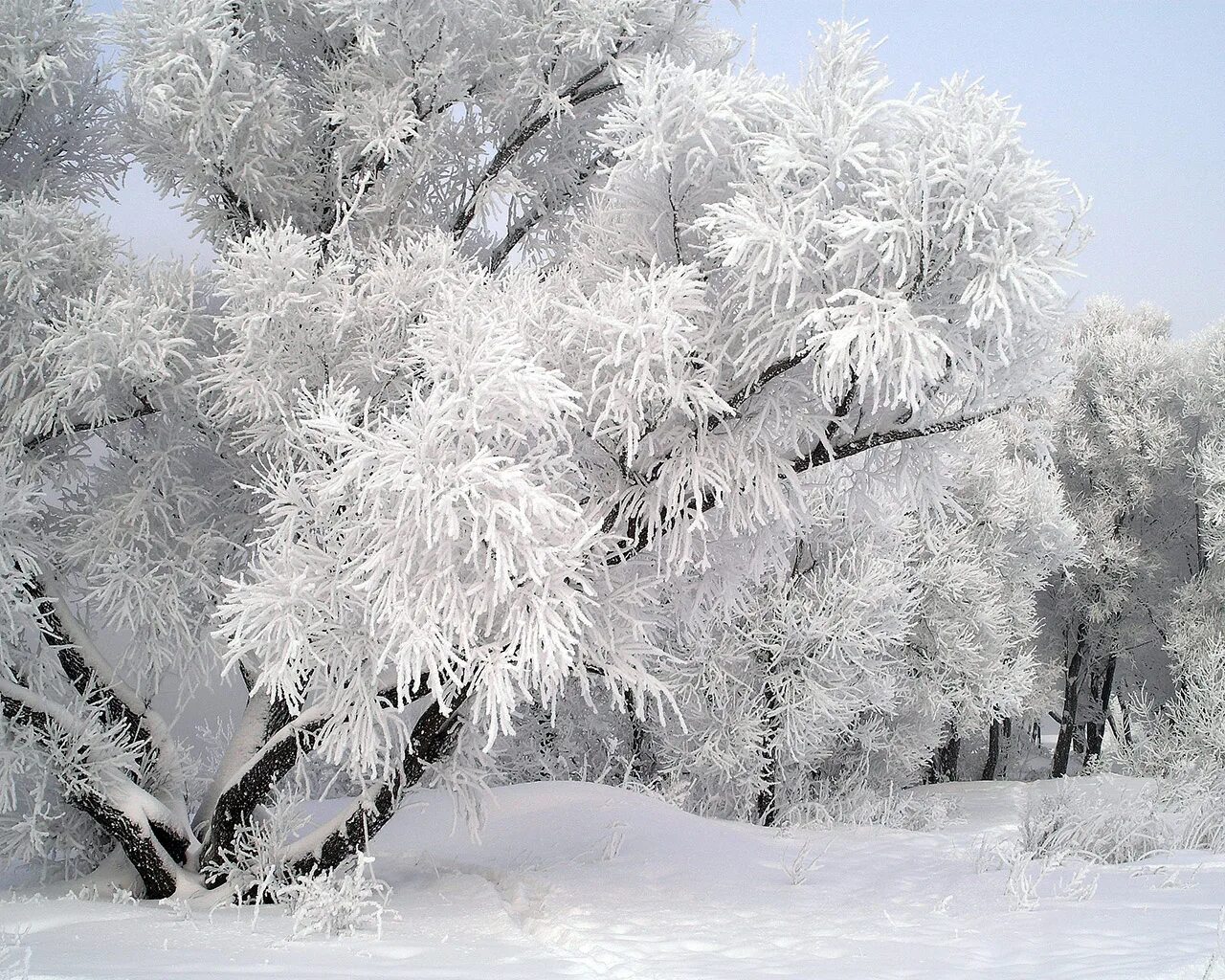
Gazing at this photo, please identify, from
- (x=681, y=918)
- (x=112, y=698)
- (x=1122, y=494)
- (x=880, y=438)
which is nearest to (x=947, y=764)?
(x=1122, y=494)

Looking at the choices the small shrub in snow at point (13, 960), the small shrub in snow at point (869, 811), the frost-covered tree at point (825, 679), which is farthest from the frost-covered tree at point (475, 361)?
the small shrub in snow at point (869, 811)

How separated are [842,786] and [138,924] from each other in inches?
387

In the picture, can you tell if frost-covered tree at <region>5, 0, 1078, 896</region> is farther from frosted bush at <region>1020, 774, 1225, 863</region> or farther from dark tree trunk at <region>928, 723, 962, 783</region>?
dark tree trunk at <region>928, 723, 962, 783</region>

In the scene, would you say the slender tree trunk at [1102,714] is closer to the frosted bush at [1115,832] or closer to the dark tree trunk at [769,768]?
the dark tree trunk at [769,768]

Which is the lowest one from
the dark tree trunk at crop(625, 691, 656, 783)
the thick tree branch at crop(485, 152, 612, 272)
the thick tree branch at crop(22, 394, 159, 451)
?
the dark tree trunk at crop(625, 691, 656, 783)

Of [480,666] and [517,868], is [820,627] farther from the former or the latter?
[480,666]

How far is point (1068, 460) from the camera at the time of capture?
19.5m

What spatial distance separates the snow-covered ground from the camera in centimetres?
366

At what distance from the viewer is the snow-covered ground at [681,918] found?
3.66 meters

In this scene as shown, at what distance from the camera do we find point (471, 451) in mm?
4359

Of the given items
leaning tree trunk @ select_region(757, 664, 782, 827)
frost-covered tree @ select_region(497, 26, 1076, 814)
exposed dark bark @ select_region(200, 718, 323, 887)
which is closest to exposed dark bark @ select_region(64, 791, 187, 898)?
exposed dark bark @ select_region(200, 718, 323, 887)

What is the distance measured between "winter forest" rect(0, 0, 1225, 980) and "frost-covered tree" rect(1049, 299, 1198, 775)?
10.6 meters

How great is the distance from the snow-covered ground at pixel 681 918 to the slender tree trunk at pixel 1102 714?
14251mm

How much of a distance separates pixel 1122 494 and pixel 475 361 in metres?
17.5
